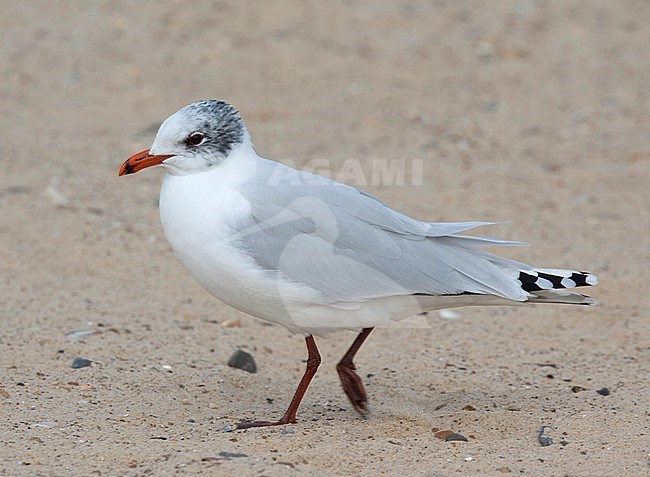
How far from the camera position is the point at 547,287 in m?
4.34

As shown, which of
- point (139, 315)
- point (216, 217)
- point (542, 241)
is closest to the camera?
point (216, 217)

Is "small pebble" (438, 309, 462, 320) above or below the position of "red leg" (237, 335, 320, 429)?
below

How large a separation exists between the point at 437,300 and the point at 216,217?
1.04 metres

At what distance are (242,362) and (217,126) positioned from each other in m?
1.38

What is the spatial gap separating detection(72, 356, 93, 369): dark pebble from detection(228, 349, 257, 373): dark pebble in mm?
710

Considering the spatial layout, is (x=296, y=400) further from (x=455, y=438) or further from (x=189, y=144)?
(x=189, y=144)

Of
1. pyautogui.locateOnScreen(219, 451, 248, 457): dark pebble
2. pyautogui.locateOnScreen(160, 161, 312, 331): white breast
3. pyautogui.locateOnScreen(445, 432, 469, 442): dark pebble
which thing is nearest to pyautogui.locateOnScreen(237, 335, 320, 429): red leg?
pyautogui.locateOnScreen(160, 161, 312, 331): white breast

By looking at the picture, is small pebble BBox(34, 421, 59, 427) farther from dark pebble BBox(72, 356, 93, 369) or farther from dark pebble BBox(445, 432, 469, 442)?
dark pebble BBox(445, 432, 469, 442)

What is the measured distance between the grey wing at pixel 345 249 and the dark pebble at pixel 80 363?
1303 millimetres

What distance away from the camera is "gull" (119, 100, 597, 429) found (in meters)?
4.20

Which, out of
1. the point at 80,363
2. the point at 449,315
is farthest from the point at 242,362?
the point at 449,315

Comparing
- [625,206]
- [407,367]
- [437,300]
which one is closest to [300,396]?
[437,300]

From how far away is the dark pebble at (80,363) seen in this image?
4.96 metres

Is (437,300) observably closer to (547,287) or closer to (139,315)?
(547,287)
